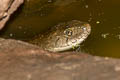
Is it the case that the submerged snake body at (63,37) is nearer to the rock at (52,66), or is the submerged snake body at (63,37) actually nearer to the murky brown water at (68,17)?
the murky brown water at (68,17)

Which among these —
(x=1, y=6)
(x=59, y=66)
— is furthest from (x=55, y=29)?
(x=59, y=66)

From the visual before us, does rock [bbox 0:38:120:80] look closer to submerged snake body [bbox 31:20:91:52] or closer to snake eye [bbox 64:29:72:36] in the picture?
submerged snake body [bbox 31:20:91:52]

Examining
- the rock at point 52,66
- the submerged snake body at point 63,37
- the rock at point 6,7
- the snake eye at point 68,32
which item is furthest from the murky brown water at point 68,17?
the rock at point 52,66

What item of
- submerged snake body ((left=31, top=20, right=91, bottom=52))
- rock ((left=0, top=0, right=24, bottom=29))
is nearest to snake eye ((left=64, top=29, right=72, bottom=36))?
submerged snake body ((left=31, top=20, right=91, bottom=52))

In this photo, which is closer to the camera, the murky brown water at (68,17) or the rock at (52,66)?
the rock at (52,66)

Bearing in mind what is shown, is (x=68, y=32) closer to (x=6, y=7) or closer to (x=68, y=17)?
(x=68, y=17)

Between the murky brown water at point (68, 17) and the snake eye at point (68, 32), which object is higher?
the murky brown water at point (68, 17)

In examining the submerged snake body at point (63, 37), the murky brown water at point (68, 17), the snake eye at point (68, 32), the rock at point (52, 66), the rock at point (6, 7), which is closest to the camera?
the rock at point (52, 66)
